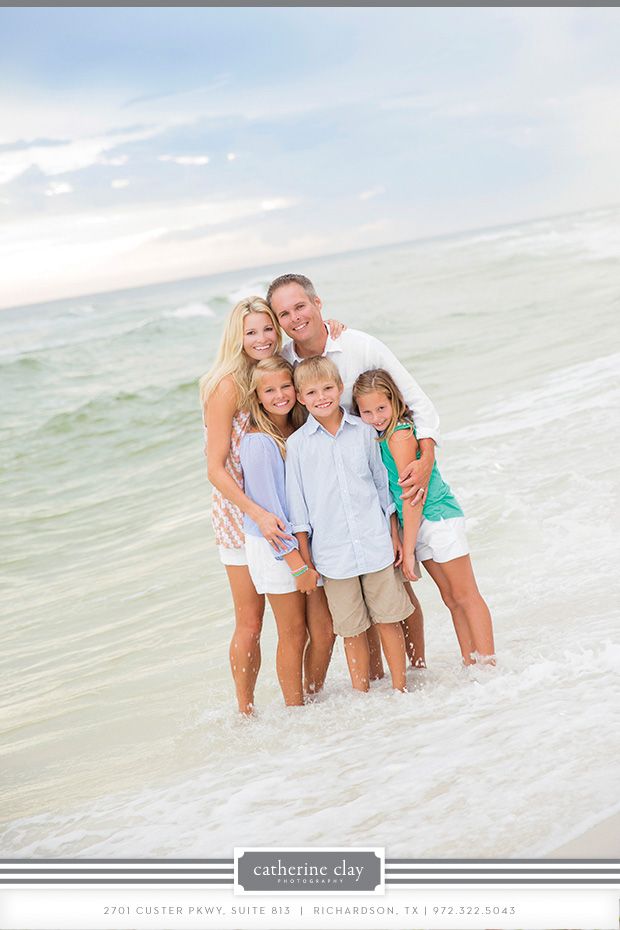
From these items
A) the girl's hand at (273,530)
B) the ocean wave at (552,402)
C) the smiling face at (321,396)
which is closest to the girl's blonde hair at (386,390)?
the smiling face at (321,396)

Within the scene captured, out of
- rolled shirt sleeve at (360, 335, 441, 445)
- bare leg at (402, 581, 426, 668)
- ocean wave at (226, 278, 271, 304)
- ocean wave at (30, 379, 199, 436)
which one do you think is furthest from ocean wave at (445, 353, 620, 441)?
ocean wave at (226, 278, 271, 304)

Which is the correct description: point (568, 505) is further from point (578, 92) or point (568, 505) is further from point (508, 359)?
point (578, 92)

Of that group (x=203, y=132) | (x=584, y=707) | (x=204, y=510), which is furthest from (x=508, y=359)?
(x=203, y=132)

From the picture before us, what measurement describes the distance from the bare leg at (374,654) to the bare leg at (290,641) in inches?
8.0

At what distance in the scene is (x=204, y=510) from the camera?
4.86m

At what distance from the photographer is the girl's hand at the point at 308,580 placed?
7.21 ft

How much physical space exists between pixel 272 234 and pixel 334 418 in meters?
18.7

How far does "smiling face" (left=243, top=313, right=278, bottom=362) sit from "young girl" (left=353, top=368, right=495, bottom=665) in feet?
0.78

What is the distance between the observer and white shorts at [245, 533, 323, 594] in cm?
222

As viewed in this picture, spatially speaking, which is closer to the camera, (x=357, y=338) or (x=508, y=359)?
(x=357, y=338)

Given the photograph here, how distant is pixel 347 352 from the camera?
225cm

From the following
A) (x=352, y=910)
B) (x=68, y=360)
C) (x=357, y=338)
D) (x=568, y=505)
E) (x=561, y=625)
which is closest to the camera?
(x=352, y=910)

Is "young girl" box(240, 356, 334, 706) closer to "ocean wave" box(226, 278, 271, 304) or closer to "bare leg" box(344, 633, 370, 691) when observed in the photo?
"bare leg" box(344, 633, 370, 691)

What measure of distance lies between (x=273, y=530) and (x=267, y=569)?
130 mm
